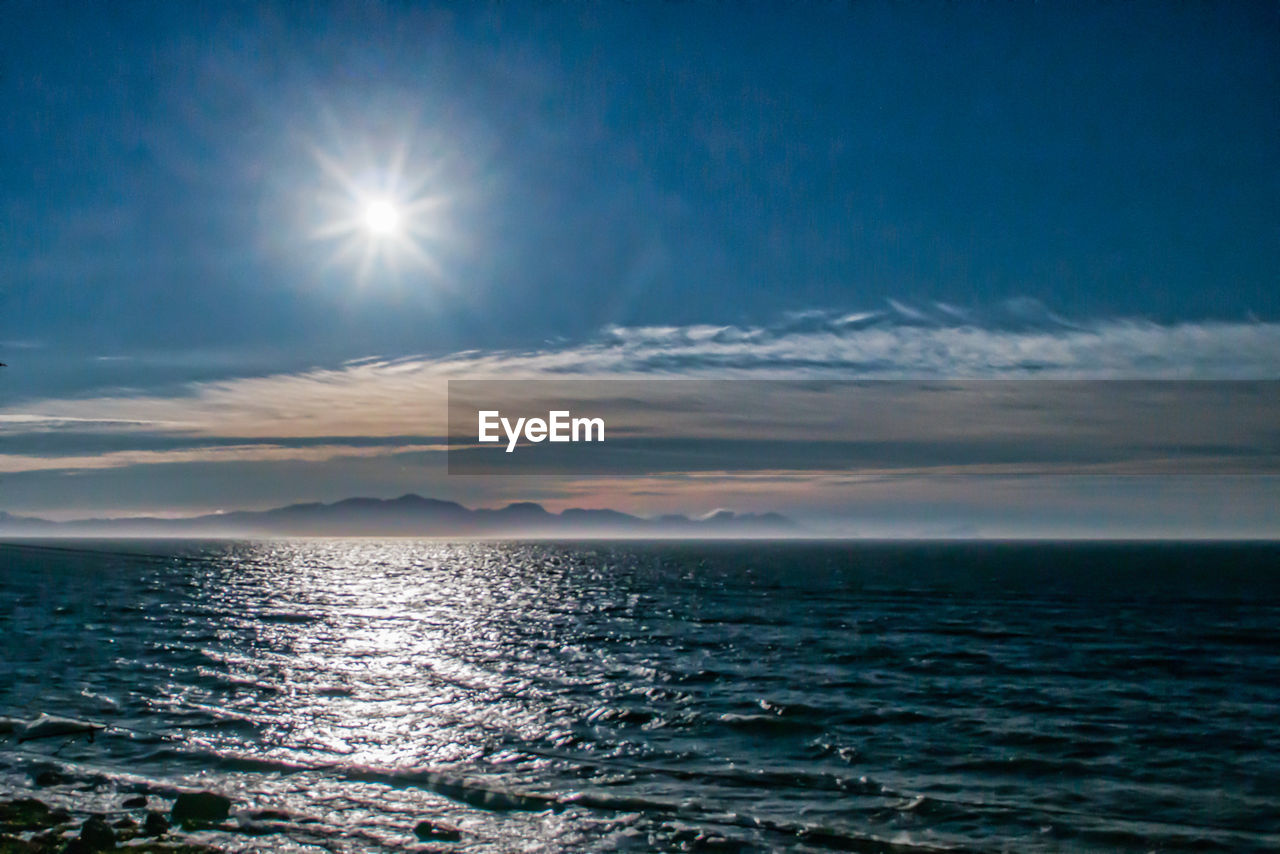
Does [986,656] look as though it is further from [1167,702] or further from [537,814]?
[537,814]

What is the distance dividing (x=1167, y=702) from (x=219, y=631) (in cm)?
5520

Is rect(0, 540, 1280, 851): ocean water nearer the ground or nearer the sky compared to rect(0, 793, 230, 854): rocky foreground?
nearer the ground

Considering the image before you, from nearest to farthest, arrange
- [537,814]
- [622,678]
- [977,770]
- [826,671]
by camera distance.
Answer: [537,814]
[977,770]
[622,678]
[826,671]

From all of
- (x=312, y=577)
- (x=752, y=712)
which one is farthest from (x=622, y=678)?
(x=312, y=577)

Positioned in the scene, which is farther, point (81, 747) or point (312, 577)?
point (312, 577)

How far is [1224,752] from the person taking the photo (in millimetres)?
29453

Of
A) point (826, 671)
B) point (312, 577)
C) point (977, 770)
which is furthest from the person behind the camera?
point (312, 577)

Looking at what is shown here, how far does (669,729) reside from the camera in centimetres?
3134

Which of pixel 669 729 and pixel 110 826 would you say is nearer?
pixel 110 826

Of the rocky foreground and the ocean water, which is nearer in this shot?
the rocky foreground

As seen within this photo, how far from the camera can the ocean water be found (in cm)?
2178

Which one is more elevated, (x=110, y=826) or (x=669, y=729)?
(x=110, y=826)

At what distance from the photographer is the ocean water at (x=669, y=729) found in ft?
71.5

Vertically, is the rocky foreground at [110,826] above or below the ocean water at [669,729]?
above
